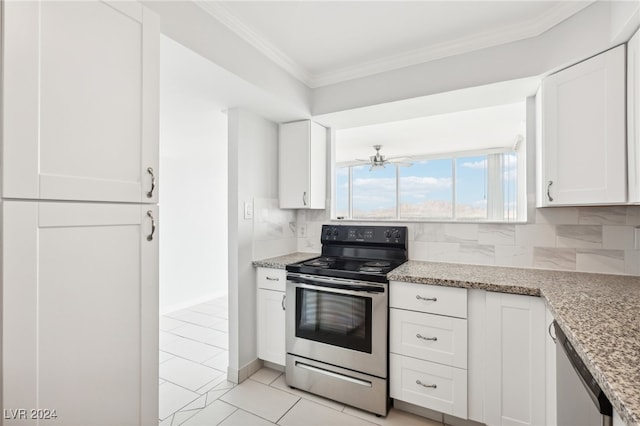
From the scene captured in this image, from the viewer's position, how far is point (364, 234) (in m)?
2.62

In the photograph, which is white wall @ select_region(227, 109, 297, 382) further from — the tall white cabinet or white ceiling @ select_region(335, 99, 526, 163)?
white ceiling @ select_region(335, 99, 526, 163)

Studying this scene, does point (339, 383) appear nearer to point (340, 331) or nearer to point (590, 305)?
point (340, 331)

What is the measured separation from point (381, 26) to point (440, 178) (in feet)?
15.6

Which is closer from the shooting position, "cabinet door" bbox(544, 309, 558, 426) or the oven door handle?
"cabinet door" bbox(544, 309, 558, 426)

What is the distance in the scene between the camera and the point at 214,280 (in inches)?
192

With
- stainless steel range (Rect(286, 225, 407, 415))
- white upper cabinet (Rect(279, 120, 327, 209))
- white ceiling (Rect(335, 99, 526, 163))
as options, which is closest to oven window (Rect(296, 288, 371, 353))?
stainless steel range (Rect(286, 225, 407, 415))

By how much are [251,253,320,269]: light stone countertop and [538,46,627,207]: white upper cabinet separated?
176 cm

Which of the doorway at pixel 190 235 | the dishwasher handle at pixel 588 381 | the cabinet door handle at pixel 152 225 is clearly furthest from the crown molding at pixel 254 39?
the dishwasher handle at pixel 588 381

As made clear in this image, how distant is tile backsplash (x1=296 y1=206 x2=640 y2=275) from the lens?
6.30 feet

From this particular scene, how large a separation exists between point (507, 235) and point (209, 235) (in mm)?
4032

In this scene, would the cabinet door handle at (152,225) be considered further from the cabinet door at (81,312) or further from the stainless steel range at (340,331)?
the stainless steel range at (340,331)

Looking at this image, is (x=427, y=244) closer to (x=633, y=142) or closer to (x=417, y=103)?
(x=417, y=103)

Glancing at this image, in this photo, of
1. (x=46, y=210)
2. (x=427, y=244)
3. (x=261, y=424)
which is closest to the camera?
(x=46, y=210)

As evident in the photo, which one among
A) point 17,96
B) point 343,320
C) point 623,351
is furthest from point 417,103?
point 17,96
